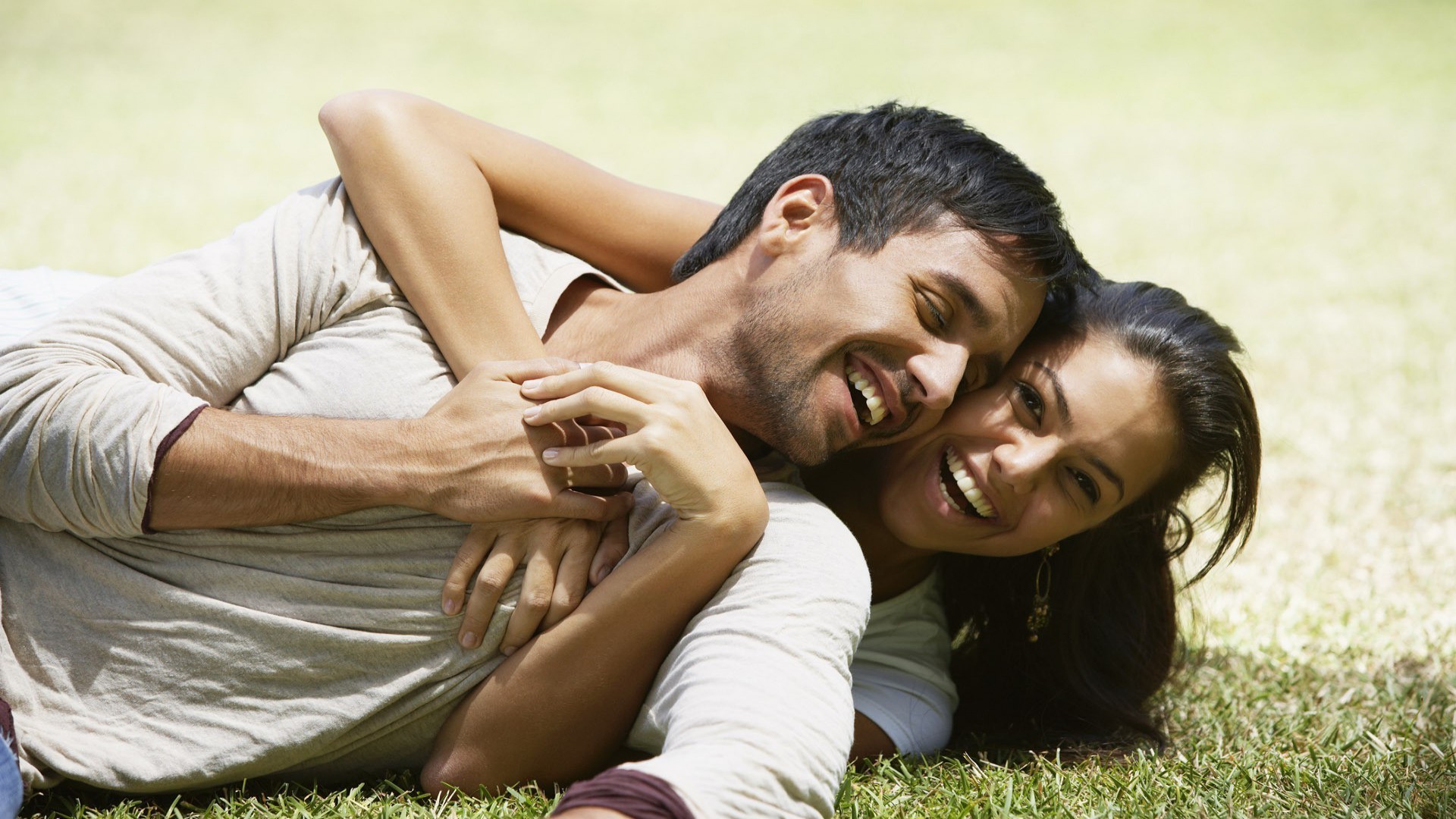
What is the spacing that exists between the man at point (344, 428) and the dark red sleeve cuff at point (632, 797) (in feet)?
0.35

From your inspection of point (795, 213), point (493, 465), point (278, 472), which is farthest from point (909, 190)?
point (278, 472)

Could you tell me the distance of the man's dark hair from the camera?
3.28 meters

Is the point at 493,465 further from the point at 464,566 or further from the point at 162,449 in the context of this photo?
the point at 162,449

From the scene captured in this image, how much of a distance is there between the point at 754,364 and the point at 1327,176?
1331 centimetres

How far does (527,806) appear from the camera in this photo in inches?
110

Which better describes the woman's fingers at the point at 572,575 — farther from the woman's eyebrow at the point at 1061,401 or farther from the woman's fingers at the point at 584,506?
the woman's eyebrow at the point at 1061,401

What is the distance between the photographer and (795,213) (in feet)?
11.3

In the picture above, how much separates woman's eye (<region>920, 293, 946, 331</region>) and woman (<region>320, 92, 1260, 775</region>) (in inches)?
13.4

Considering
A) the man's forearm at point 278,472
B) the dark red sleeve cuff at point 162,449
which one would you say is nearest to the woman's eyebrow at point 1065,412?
the man's forearm at point 278,472

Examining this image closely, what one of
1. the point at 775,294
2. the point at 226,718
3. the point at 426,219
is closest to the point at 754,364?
the point at 775,294

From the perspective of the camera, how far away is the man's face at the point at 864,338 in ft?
10.2

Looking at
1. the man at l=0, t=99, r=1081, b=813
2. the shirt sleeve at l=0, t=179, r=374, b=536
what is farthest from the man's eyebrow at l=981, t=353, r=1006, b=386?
the shirt sleeve at l=0, t=179, r=374, b=536

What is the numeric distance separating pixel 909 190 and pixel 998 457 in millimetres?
702

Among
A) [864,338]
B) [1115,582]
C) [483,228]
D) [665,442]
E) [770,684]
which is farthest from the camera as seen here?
[1115,582]
